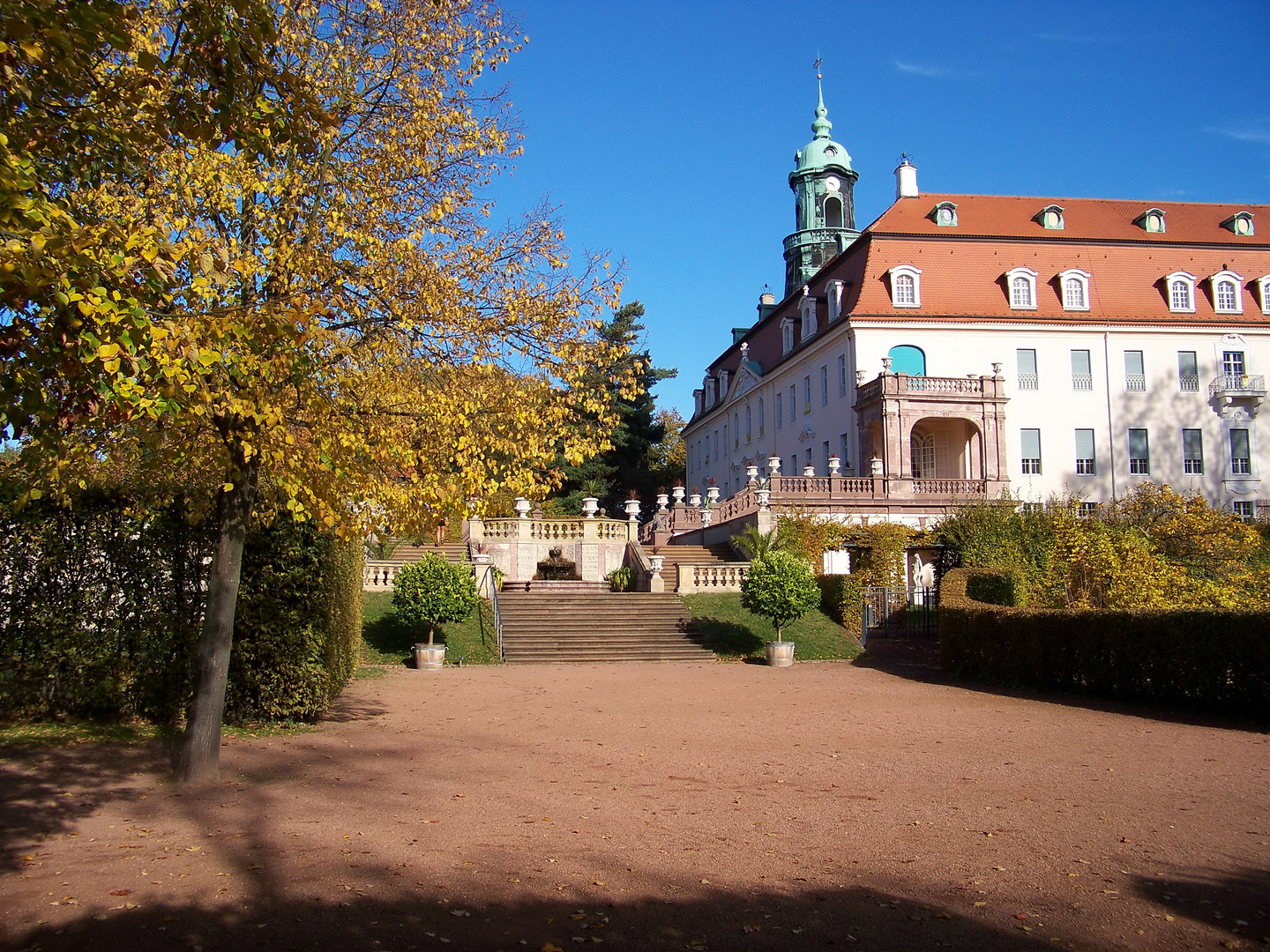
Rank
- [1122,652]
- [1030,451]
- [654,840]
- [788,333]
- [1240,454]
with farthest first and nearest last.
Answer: [788,333], [1240,454], [1030,451], [1122,652], [654,840]

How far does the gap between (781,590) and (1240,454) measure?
106ft

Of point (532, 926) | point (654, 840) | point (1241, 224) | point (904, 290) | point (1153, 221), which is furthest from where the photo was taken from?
point (1241, 224)

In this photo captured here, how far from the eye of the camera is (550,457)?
32.7 ft

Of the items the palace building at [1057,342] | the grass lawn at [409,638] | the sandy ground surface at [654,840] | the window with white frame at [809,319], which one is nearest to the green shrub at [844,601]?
the grass lawn at [409,638]

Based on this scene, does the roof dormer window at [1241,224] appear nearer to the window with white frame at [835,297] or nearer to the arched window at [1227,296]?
the arched window at [1227,296]

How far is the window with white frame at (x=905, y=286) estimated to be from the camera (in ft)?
134

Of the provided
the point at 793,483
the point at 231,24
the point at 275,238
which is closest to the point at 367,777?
the point at 275,238

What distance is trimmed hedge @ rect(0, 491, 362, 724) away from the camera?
36.3 feet

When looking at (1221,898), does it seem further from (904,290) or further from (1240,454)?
(1240,454)

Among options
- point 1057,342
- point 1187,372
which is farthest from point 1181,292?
point 1057,342

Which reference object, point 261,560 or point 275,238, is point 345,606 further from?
point 275,238

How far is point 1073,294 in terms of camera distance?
138 feet

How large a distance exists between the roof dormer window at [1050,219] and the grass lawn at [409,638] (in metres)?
33.7

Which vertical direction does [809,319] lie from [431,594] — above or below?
above
